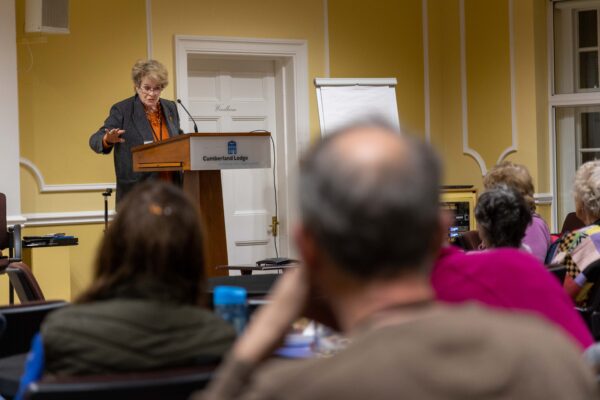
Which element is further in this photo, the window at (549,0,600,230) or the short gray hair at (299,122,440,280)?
the window at (549,0,600,230)

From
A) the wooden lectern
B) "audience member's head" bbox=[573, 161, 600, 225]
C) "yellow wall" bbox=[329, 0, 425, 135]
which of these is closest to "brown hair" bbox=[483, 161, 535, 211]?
"audience member's head" bbox=[573, 161, 600, 225]

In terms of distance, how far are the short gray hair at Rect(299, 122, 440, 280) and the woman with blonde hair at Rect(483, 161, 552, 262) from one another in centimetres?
319

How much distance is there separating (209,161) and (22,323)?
2646 mm

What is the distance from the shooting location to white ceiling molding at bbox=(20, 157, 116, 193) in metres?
7.05

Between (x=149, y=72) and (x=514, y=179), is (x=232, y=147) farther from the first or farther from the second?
(x=514, y=179)

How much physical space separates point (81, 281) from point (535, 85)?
4.12 meters

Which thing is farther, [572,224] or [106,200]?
[106,200]

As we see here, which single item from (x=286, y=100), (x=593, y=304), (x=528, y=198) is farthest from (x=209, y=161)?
(x=286, y=100)

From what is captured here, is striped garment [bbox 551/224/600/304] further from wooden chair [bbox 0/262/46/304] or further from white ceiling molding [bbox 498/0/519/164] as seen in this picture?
white ceiling molding [bbox 498/0/519/164]

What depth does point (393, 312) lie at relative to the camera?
40.5 inches

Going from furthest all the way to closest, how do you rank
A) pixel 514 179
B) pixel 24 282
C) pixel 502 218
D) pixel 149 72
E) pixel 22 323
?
pixel 149 72
pixel 514 179
pixel 24 282
pixel 502 218
pixel 22 323

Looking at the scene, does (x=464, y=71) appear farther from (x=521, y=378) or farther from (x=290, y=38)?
(x=521, y=378)

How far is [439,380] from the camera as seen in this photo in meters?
0.96

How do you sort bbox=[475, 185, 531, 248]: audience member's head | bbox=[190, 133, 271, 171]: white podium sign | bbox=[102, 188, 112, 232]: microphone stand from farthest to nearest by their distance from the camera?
bbox=[102, 188, 112, 232]: microphone stand
bbox=[190, 133, 271, 171]: white podium sign
bbox=[475, 185, 531, 248]: audience member's head
